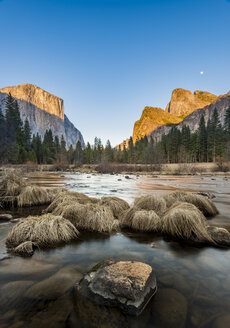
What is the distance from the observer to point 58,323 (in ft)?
8.50

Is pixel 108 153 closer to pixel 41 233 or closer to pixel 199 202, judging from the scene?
pixel 199 202

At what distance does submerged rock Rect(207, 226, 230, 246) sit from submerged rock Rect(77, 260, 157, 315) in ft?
10.5

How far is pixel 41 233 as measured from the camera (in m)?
5.47

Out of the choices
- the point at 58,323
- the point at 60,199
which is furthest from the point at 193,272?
the point at 60,199

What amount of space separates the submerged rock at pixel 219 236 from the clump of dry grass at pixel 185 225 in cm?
19

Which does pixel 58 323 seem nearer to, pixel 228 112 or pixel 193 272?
pixel 193 272

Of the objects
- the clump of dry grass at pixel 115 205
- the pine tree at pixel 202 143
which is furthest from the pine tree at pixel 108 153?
the clump of dry grass at pixel 115 205

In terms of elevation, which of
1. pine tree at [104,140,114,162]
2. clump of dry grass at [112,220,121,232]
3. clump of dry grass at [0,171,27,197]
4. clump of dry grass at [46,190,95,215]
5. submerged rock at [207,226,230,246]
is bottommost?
clump of dry grass at [112,220,121,232]

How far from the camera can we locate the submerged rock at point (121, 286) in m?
2.82

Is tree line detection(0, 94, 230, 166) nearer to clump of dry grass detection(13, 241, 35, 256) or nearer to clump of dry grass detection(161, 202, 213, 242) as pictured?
clump of dry grass detection(13, 241, 35, 256)

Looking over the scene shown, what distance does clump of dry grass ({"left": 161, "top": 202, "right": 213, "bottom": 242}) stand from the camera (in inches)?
219

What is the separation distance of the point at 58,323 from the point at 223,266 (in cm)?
379

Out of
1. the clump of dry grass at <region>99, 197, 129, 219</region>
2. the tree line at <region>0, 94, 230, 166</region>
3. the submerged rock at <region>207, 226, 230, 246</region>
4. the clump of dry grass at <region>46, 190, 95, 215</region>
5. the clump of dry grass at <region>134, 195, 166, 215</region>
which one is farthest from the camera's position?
the tree line at <region>0, 94, 230, 166</region>

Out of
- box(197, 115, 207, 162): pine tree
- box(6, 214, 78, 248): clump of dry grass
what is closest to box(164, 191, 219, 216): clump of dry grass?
box(6, 214, 78, 248): clump of dry grass
